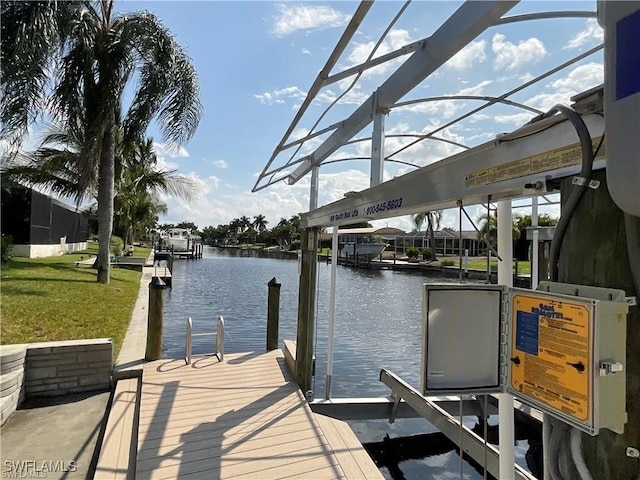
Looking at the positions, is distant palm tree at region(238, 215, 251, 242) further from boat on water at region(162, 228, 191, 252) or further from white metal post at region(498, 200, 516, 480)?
white metal post at region(498, 200, 516, 480)

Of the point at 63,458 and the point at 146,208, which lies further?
the point at 146,208

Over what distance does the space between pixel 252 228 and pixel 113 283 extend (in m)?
86.4

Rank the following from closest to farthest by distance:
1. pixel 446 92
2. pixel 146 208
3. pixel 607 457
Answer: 1. pixel 607 457
2. pixel 446 92
3. pixel 146 208

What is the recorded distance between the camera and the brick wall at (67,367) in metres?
4.55

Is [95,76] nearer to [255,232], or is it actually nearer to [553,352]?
[553,352]

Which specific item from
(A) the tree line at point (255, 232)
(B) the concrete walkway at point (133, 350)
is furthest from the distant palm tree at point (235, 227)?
(B) the concrete walkway at point (133, 350)

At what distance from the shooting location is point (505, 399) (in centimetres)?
192

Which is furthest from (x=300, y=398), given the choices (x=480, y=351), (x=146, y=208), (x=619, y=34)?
(x=146, y=208)

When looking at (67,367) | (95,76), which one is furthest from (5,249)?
(67,367)

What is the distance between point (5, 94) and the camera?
29.6ft

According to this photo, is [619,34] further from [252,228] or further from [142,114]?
[252,228]

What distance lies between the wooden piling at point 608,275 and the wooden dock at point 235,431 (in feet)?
7.35

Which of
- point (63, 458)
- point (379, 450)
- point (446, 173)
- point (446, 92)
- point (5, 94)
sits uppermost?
point (5, 94)

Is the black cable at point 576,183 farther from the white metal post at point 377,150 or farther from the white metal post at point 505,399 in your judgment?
the white metal post at point 377,150
